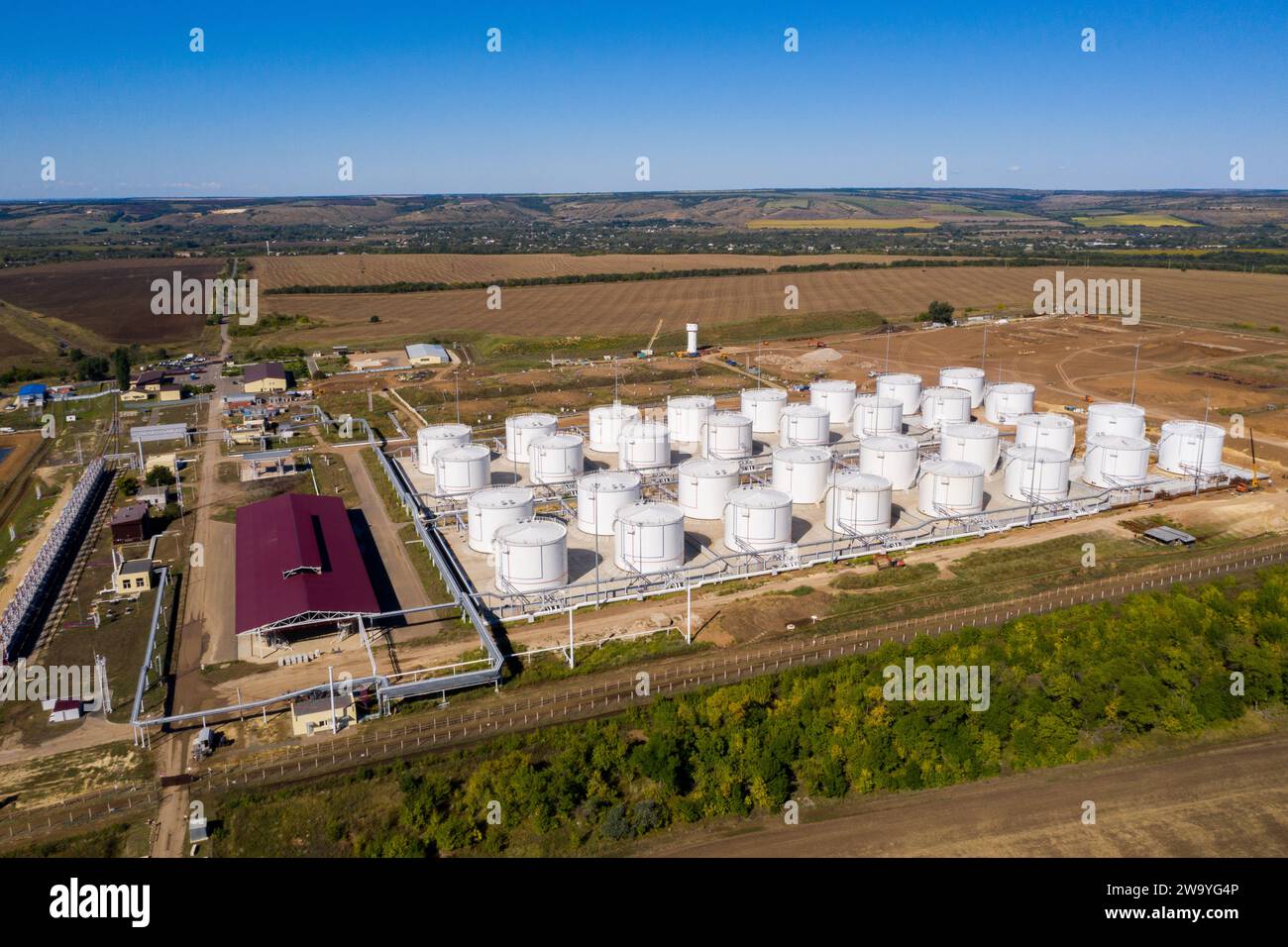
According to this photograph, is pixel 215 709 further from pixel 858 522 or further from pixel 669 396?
pixel 669 396

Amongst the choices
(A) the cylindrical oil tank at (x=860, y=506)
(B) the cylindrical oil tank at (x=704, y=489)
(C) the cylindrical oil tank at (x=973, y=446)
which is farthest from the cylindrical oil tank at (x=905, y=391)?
(B) the cylindrical oil tank at (x=704, y=489)

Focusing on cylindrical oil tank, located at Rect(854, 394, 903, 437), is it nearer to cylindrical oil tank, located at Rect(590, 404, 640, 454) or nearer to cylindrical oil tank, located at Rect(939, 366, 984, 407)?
cylindrical oil tank, located at Rect(939, 366, 984, 407)

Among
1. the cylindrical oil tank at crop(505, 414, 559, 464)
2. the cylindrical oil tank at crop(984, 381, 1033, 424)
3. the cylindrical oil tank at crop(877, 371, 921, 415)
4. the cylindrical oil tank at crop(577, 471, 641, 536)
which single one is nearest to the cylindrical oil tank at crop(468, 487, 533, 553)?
the cylindrical oil tank at crop(577, 471, 641, 536)

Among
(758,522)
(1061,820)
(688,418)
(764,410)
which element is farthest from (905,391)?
(1061,820)

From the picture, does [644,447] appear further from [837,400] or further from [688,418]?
[837,400]

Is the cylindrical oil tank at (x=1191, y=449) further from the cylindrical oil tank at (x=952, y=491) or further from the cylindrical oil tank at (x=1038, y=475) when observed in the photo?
the cylindrical oil tank at (x=952, y=491)

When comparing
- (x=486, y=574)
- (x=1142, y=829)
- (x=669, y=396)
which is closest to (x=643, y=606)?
(x=486, y=574)
